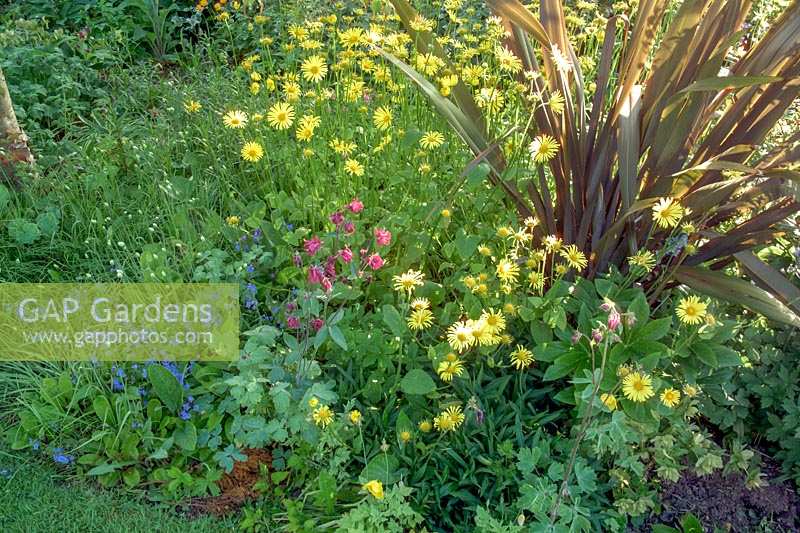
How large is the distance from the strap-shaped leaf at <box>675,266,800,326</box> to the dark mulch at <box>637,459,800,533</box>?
49 centimetres

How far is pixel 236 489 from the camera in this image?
7.43 feet

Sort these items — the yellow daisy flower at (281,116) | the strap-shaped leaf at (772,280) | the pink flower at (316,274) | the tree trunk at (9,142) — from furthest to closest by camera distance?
the tree trunk at (9,142) → the yellow daisy flower at (281,116) → the strap-shaped leaf at (772,280) → the pink flower at (316,274)

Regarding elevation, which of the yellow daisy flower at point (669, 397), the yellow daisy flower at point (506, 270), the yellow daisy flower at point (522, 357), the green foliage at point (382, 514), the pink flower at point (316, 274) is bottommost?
the green foliage at point (382, 514)

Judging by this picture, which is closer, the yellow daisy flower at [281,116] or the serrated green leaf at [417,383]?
the serrated green leaf at [417,383]

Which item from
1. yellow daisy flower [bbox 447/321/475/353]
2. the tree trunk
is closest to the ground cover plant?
yellow daisy flower [bbox 447/321/475/353]

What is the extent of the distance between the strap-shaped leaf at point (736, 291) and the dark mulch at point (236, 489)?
1.37m

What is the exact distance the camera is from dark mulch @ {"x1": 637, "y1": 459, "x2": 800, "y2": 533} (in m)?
2.16

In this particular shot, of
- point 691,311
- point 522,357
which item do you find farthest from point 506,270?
point 691,311

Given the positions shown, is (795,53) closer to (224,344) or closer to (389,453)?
(389,453)

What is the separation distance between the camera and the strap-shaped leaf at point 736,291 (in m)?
2.10

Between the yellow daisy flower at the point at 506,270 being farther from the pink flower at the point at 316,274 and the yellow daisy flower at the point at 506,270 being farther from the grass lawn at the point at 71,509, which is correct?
the grass lawn at the point at 71,509

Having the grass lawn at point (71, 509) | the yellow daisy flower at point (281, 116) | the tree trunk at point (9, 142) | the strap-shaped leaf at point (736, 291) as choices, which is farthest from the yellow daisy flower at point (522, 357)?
the tree trunk at point (9, 142)

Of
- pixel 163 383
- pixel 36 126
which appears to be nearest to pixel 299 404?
pixel 163 383

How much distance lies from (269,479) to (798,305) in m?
1.60
